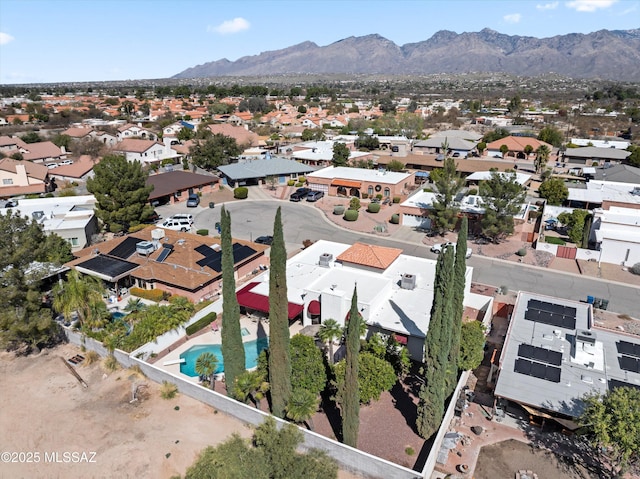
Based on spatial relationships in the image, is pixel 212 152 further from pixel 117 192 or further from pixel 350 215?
pixel 350 215

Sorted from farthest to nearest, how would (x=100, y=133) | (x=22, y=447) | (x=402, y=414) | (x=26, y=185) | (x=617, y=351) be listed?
(x=100, y=133) < (x=26, y=185) < (x=617, y=351) < (x=402, y=414) < (x=22, y=447)

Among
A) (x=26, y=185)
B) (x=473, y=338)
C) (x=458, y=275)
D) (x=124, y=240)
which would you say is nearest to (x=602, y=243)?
(x=473, y=338)

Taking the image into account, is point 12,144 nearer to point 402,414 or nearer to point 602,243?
point 402,414

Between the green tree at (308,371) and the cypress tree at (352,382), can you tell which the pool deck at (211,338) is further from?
the cypress tree at (352,382)

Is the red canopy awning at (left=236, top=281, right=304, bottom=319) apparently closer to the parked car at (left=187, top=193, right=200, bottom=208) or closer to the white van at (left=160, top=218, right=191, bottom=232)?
the white van at (left=160, top=218, right=191, bottom=232)

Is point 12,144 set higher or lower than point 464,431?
higher

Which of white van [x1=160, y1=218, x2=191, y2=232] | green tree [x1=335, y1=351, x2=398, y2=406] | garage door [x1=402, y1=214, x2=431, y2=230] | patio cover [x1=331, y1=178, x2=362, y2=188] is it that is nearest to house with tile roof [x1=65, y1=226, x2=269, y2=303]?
white van [x1=160, y1=218, x2=191, y2=232]
